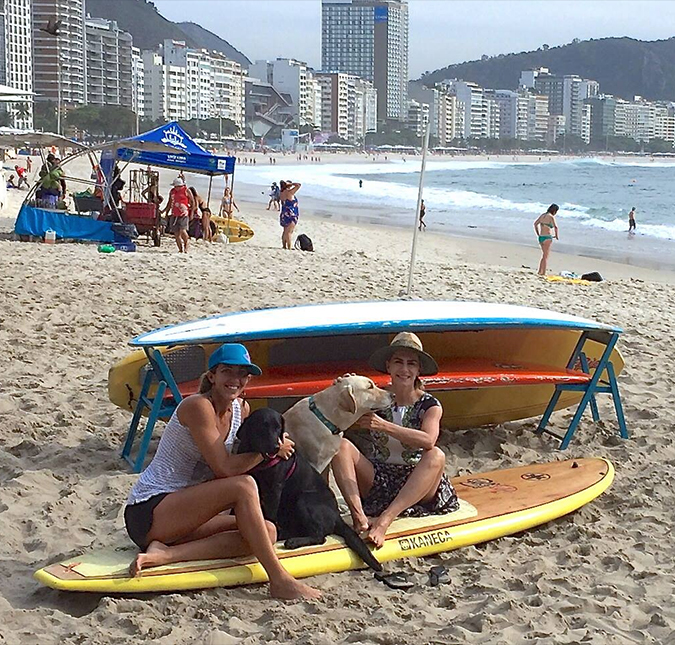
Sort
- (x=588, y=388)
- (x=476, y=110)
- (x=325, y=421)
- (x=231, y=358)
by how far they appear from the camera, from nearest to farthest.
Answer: (x=231, y=358), (x=325, y=421), (x=588, y=388), (x=476, y=110)

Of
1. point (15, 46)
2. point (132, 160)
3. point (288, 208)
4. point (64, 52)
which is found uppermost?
point (64, 52)

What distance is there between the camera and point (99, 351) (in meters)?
7.12

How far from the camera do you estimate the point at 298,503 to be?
3639 millimetres

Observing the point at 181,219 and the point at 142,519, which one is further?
the point at 181,219

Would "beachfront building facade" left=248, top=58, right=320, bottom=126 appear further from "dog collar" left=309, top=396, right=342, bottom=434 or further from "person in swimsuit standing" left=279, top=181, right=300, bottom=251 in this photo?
"dog collar" left=309, top=396, right=342, bottom=434

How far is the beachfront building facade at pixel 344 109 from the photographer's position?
176 meters

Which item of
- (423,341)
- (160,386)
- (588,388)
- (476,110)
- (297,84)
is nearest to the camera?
(160,386)

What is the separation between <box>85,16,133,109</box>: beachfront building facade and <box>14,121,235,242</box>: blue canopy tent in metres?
134

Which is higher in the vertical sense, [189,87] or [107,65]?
[107,65]

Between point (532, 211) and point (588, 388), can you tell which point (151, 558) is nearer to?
point (588, 388)

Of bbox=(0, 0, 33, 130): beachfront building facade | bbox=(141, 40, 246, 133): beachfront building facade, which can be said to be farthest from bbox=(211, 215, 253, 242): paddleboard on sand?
bbox=(141, 40, 246, 133): beachfront building facade

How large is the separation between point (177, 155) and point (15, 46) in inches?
4724

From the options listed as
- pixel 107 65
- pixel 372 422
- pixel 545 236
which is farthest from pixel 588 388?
pixel 107 65

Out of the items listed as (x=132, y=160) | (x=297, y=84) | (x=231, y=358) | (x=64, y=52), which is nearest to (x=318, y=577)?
(x=231, y=358)
